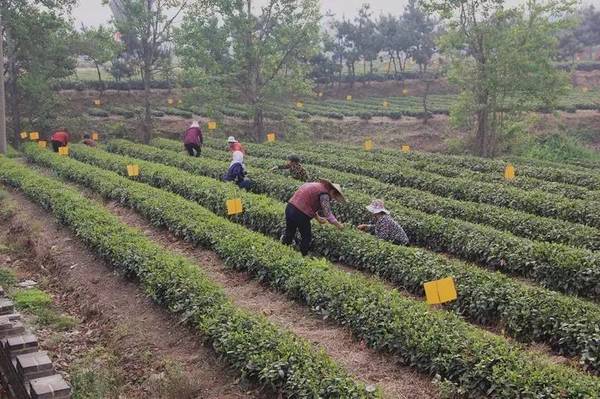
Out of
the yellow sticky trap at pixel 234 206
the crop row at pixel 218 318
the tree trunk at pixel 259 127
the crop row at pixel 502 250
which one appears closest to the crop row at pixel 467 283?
the yellow sticky trap at pixel 234 206

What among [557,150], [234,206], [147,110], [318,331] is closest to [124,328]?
[318,331]

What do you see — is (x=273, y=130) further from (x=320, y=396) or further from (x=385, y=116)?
(x=320, y=396)

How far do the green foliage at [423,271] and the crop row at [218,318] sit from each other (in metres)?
2.64

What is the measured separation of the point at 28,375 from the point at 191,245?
18.5 ft

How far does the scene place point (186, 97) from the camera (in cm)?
2970

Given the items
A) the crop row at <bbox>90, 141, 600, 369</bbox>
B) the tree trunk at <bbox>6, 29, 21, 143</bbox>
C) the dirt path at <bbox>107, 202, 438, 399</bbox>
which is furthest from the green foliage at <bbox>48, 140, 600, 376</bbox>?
the tree trunk at <bbox>6, 29, 21, 143</bbox>

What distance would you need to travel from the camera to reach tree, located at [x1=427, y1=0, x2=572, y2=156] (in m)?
26.2

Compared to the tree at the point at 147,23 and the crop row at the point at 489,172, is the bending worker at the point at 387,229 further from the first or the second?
the tree at the point at 147,23

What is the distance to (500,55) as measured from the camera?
1035 inches

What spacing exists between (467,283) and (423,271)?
0.75 meters

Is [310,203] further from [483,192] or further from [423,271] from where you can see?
[483,192]

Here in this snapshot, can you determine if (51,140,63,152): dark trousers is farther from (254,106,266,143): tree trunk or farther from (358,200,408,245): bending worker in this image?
(358,200,408,245): bending worker

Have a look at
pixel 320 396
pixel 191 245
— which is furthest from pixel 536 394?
pixel 191 245

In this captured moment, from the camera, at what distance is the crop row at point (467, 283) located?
7281 mm
